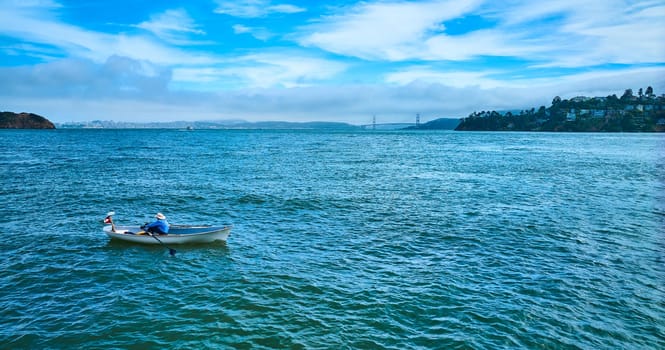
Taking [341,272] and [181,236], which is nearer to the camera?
[341,272]

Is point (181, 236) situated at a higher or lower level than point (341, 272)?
higher

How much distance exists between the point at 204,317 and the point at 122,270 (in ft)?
29.7

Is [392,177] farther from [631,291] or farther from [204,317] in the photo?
[204,317]

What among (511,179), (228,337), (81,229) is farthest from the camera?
(511,179)

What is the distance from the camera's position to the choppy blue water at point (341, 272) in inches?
669

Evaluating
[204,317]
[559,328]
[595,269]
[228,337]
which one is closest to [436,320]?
[559,328]

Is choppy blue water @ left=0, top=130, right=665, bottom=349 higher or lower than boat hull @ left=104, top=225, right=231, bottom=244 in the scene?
lower

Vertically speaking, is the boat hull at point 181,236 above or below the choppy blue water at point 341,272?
above

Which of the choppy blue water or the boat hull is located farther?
the boat hull

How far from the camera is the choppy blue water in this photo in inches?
669

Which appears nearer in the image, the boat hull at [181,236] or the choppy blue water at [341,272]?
the choppy blue water at [341,272]

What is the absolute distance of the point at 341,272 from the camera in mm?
23234

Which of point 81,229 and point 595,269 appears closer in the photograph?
point 595,269

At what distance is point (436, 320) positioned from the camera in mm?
17891
